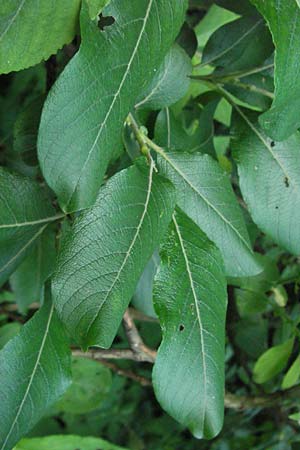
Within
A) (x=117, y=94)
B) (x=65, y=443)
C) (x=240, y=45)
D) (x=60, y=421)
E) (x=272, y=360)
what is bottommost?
(x=60, y=421)

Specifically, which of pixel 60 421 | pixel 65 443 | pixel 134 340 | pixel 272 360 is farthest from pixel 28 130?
pixel 60 421

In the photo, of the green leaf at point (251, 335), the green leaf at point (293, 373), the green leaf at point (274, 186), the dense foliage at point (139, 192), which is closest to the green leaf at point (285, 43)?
the dense foliage at point (139, 192)

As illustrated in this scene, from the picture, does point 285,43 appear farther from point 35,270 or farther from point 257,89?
point 35,270

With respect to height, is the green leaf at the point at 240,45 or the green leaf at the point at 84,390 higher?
the green leaf at the point at 240,45

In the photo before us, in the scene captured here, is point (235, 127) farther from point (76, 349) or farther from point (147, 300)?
point (76, 349)

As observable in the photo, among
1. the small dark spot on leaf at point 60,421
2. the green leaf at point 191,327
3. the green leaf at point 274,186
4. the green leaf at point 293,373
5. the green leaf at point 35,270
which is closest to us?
the green leaf at point 191,327

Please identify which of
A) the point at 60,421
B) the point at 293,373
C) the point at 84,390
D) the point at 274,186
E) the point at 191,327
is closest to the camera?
the point at 191,327

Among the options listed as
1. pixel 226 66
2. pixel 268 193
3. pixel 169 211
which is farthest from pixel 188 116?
pixel 169 211

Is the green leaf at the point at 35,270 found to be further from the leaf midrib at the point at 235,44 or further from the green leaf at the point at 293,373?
the green leaf at the point at 293,373
